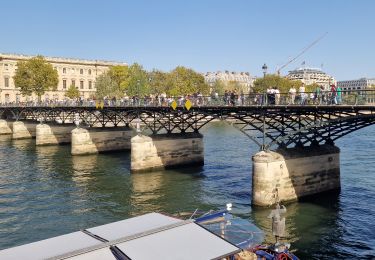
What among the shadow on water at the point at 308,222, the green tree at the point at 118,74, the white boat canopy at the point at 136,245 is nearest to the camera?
the white boat canopy at the point at 136,245

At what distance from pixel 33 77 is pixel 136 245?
108650mm

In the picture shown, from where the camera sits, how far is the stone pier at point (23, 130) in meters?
79.6

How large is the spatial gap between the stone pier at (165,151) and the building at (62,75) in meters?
101

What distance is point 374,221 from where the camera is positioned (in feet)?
85.5

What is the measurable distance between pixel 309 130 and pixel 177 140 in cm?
1816

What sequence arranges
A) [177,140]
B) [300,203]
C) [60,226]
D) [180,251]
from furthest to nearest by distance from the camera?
[177,140] < [300,203] < [60,226] < [180,251]

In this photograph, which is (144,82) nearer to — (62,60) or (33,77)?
(33,77)

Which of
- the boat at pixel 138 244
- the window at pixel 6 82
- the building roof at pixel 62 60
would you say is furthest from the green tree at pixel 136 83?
the boat at pixel 138 244

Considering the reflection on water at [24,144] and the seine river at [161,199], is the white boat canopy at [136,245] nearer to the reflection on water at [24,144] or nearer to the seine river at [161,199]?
the seine river at [161,199]

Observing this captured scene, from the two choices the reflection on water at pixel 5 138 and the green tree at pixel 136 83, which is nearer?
the reflection on water at pixel 5 138

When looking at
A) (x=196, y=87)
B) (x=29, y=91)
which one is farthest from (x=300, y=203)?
(x=196, y=87)

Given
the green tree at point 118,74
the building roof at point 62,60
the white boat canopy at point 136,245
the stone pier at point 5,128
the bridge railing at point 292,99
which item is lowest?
the stone pier at point 5,128

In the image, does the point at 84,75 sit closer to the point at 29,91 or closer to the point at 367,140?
the point at 29,91

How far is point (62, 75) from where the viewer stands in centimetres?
14738
